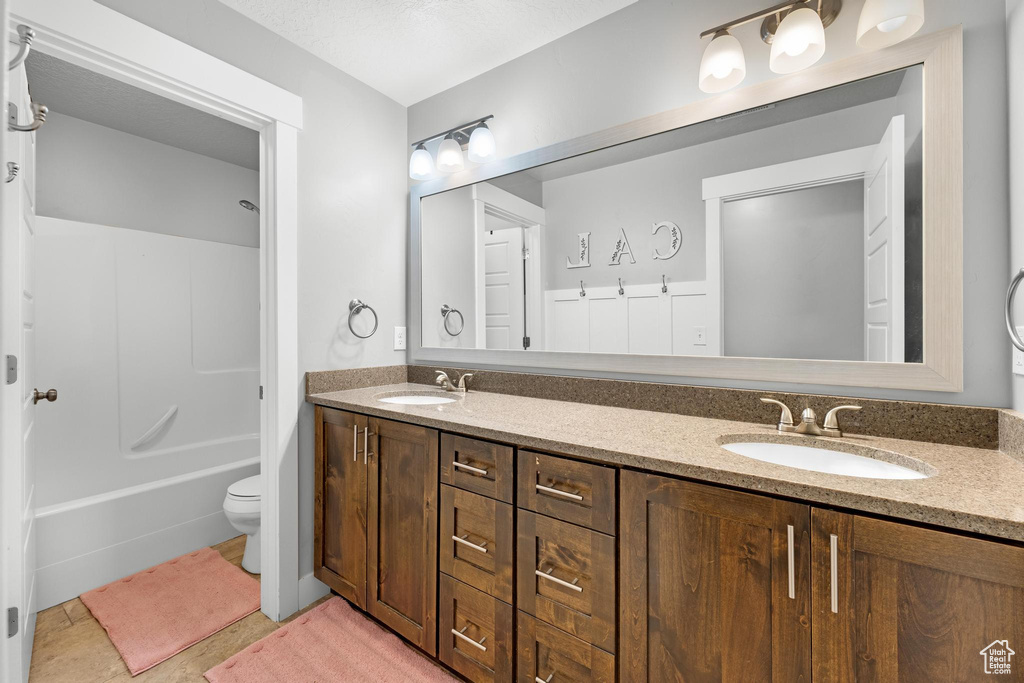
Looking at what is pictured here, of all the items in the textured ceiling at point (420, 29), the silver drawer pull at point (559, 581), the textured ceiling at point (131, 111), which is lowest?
the silver drawer pull at point (559, 581)

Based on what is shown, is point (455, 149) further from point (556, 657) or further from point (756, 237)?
point (556, 657)

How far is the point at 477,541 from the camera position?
4.60 feet

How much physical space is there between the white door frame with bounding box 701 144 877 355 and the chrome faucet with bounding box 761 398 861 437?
0.95 feet

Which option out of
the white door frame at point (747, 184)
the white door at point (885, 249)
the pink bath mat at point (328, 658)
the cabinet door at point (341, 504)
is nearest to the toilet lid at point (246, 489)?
the cabinet door at point (341, 504)

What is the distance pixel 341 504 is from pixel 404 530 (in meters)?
0.40

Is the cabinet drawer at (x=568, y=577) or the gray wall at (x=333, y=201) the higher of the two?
the gray wall at (x=333, y=201)

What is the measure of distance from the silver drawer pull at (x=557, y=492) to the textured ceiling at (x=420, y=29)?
5.55ft

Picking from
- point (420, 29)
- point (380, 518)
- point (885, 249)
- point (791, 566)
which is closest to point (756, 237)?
point (885, 249)

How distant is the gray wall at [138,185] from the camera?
7.70 ft

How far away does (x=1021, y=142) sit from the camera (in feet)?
3.52

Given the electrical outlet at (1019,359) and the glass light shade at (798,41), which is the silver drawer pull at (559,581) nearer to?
the electrical outlet at (1019,359)

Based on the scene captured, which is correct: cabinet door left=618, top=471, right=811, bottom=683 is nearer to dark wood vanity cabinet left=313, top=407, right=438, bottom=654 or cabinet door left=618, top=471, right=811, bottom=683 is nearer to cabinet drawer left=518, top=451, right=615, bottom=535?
cabinet drawer left=518, top=451, right=615, bottom=535

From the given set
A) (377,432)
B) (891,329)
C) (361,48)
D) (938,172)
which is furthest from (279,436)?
(938,172)

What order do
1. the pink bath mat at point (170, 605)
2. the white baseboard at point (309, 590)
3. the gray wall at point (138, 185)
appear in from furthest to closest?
the gray wall at point (138, 185) < the white baseboard at point (309, 590) < the pink bath mat at point (170, 605)
